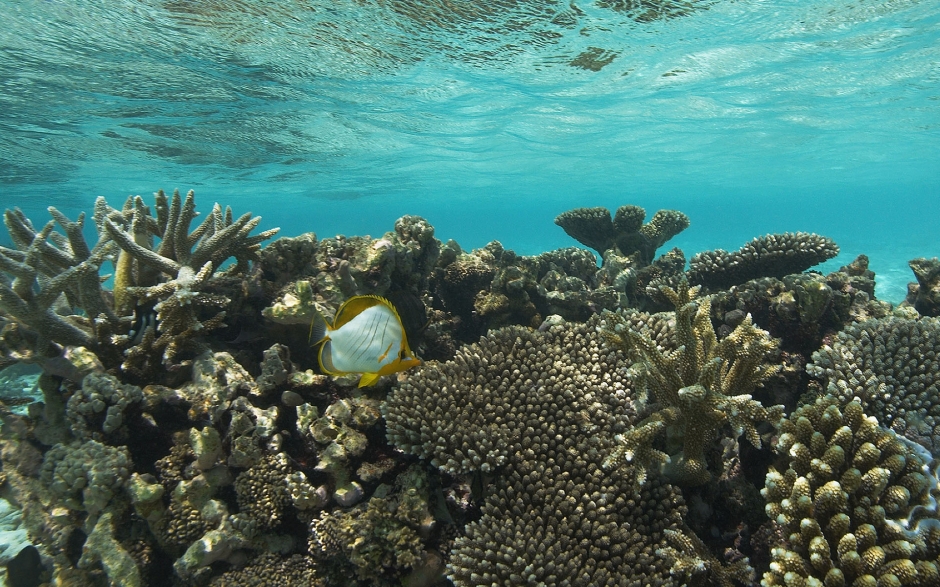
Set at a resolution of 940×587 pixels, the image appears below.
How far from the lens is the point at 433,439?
359 centimetres

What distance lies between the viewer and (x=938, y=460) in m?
3.16

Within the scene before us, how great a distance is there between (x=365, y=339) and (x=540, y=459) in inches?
73.6

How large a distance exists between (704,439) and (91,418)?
511cm

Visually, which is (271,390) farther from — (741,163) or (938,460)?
(741,163)

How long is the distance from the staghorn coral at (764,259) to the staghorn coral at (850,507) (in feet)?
14.6

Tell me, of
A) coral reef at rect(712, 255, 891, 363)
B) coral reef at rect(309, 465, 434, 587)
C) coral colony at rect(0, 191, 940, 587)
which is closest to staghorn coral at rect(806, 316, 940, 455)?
coral colony at rect(0, 191, 940, 587)

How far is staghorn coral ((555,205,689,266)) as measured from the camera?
9.39m

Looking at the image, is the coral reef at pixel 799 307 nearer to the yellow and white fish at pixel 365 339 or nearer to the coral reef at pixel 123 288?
the yellow and white fish at pixel 365 339

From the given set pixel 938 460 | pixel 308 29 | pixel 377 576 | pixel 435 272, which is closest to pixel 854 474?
pixel 938 460

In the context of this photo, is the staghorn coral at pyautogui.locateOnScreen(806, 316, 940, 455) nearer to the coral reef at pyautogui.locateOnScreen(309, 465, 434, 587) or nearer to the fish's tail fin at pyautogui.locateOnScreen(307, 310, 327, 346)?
the coral reef at pyautogui.locateOnScreen(309, 465, 434, 587)

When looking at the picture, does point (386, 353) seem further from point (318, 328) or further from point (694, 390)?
point (694, 390)

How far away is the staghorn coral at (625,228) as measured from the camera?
30.8 ft

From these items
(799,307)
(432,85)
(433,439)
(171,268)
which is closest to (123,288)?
(171,268)

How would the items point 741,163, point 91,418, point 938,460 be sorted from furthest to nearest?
point 741,163 → point 91,418 → point 938,460
